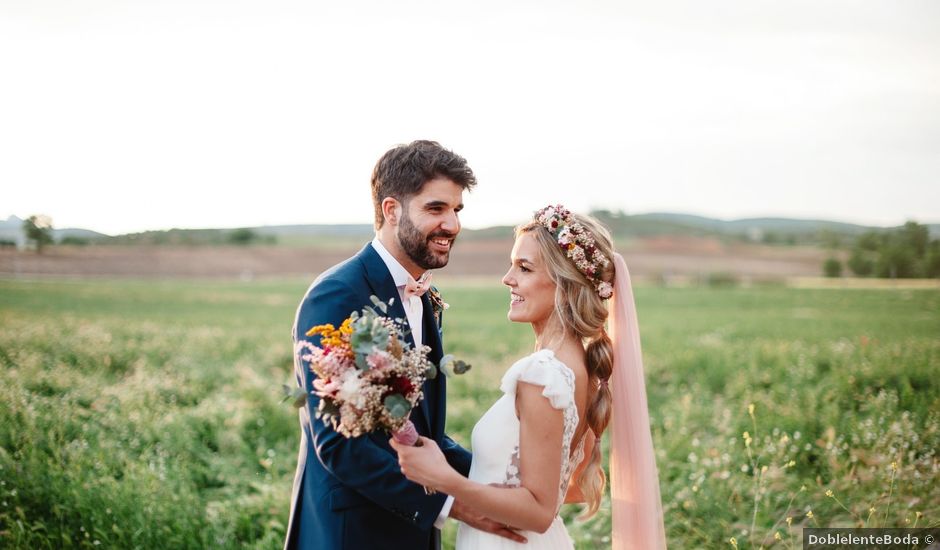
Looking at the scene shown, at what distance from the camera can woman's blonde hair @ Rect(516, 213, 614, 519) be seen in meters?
3.44

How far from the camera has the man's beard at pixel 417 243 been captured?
11.6 feet

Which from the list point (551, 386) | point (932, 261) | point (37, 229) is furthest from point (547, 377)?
point (932, 261)

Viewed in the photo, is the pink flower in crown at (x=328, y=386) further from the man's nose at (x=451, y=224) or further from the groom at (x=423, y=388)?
the man's nose at (x=451, y=224)

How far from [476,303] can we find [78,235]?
24800 millimetres

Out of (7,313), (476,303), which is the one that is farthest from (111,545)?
(476,303)

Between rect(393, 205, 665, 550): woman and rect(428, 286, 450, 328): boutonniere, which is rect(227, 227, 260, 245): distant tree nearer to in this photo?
rect(428, 286, 450, 328): boutonniere

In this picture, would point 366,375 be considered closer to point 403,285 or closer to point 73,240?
point 403,285

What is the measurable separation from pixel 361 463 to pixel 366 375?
669 millimetres

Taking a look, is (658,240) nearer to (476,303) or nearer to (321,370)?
(476,303)

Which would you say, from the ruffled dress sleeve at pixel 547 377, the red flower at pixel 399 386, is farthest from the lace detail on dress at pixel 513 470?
the red flower at pixel 399 386

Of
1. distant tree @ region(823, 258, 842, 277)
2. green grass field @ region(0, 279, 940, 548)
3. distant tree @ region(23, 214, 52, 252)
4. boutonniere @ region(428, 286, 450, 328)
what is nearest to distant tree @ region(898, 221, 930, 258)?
green grass field @ region(0, 279, 940, 548)

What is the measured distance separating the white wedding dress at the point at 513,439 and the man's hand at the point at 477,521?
0.38ft

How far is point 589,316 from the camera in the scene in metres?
3.44

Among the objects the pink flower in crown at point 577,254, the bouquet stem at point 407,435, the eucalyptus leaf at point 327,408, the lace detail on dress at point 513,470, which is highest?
the pink flower in crown at point 577,254
